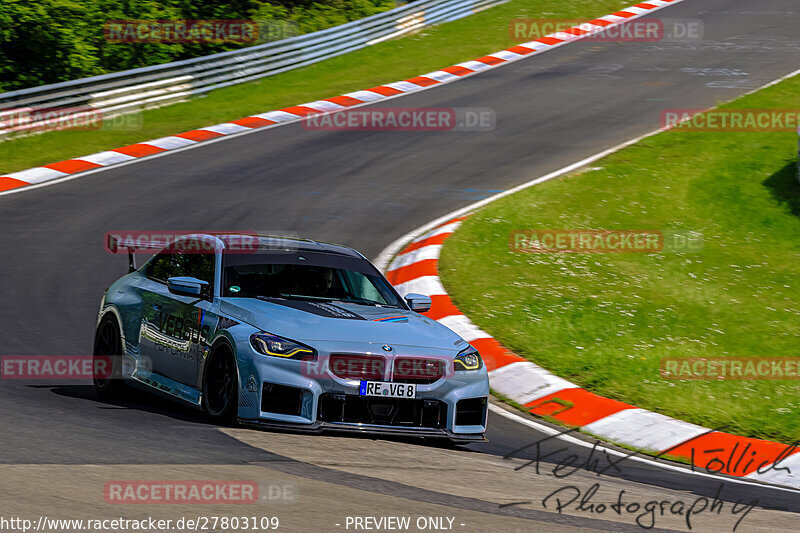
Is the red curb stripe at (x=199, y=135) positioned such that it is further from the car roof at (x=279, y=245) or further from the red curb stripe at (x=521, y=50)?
the car roof at (x=279, y=245)

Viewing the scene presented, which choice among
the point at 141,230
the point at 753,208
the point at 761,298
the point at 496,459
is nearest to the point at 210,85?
the point at 141,230

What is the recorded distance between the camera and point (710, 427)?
29.5 feet

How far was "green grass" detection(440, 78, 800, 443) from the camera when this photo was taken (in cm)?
985

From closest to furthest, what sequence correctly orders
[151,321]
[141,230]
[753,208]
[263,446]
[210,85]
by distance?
[263,446] < [151,321] < [141,230] < [753,208] < [210,85]

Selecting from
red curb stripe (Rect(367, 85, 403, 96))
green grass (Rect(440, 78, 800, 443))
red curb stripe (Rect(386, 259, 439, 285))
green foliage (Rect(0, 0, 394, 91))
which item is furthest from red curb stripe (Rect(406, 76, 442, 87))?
red curb stripe (Rect(386, 259, 439, 285))

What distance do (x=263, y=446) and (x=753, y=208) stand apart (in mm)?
10971

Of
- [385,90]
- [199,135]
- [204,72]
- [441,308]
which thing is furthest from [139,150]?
→ [441,308]

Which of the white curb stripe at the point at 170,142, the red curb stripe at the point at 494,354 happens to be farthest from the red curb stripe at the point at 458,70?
the red curb stripe at the point at 494,354

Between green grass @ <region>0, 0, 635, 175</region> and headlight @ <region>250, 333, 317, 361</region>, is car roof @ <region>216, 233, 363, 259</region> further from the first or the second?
green grass @ <region>0, 0, 635, 175</region>

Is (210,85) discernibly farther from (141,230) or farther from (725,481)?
(725,481)

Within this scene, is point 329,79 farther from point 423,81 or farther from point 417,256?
point 417,256

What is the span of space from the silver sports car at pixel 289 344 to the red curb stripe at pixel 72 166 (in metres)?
9.33

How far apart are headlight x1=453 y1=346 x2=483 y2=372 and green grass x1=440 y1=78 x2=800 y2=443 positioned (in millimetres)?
1985

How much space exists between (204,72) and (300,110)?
368cm
